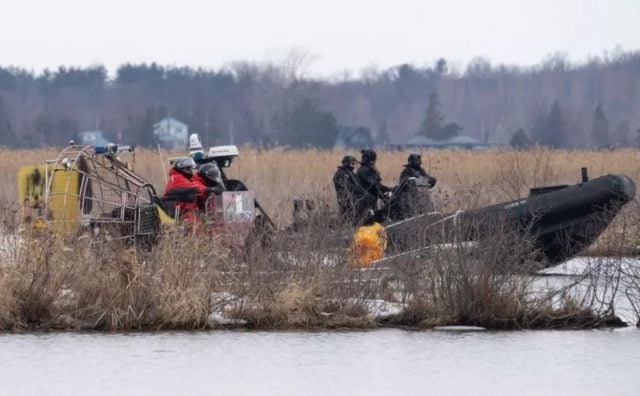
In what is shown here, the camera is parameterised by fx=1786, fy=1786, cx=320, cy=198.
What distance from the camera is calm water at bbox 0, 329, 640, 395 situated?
1369cm

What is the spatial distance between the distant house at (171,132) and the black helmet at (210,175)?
203 feet

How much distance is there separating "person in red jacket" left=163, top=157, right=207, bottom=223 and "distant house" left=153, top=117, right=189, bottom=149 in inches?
2446

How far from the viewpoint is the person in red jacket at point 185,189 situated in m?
19.2

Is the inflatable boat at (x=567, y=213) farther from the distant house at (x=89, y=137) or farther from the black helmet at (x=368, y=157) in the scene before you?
the distant house at (x=89, y=137)

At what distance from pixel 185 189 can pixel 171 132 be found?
71.4 m

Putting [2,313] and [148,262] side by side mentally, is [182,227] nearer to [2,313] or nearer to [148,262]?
[148,262]

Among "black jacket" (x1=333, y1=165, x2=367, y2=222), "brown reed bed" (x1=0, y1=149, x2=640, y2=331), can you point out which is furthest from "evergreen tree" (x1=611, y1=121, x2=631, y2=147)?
"brown reed bed" (x1=0, y1=149, x2=640, y2=331)

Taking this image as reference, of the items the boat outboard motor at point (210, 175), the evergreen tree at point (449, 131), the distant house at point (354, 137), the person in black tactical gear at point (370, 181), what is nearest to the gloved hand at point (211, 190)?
the boat outboard motor at point (210, 175)

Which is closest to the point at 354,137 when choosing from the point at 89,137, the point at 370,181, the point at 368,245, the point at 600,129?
the point at 600,129

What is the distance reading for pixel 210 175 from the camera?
19734 mm

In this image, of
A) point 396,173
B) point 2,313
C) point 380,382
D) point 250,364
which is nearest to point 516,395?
point 380,382

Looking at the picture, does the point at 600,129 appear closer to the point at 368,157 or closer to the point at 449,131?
the point at 449,131

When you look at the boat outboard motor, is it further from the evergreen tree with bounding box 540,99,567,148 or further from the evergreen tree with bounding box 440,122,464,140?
the evergreen tree with bounding box 440,122,464,140

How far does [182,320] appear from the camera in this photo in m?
16.4
